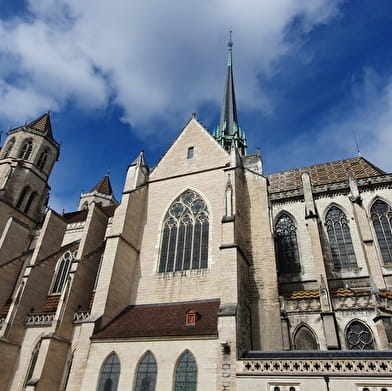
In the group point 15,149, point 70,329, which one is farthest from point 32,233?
point 70,329

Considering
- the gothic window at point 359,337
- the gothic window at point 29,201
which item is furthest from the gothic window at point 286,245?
the gothic window at point 29,201

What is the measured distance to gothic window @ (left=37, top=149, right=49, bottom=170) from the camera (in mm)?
26875

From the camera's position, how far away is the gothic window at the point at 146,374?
9.36 m

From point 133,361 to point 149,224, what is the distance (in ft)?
22.0

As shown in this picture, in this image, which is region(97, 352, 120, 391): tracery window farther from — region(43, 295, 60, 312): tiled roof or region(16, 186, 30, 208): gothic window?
region(16, 186, 30, 208): gothic window

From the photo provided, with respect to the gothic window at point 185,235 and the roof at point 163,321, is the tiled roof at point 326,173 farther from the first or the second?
the roof at point 163,321

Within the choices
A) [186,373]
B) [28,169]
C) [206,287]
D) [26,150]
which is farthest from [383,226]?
[26,150]

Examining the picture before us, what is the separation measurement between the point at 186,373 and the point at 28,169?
22673mm

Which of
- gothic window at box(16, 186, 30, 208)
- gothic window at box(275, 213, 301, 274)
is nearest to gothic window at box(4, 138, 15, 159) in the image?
gothic window at box(16, 186, 30, 208)

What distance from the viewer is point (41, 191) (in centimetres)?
2653

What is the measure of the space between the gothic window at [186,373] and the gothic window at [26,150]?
2335 cm

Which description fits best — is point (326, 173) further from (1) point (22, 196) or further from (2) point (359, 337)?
(1) point (22, 196)

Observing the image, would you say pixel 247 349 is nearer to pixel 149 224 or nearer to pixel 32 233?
pixel 149 224

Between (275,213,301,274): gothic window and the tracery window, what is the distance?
10215mm
